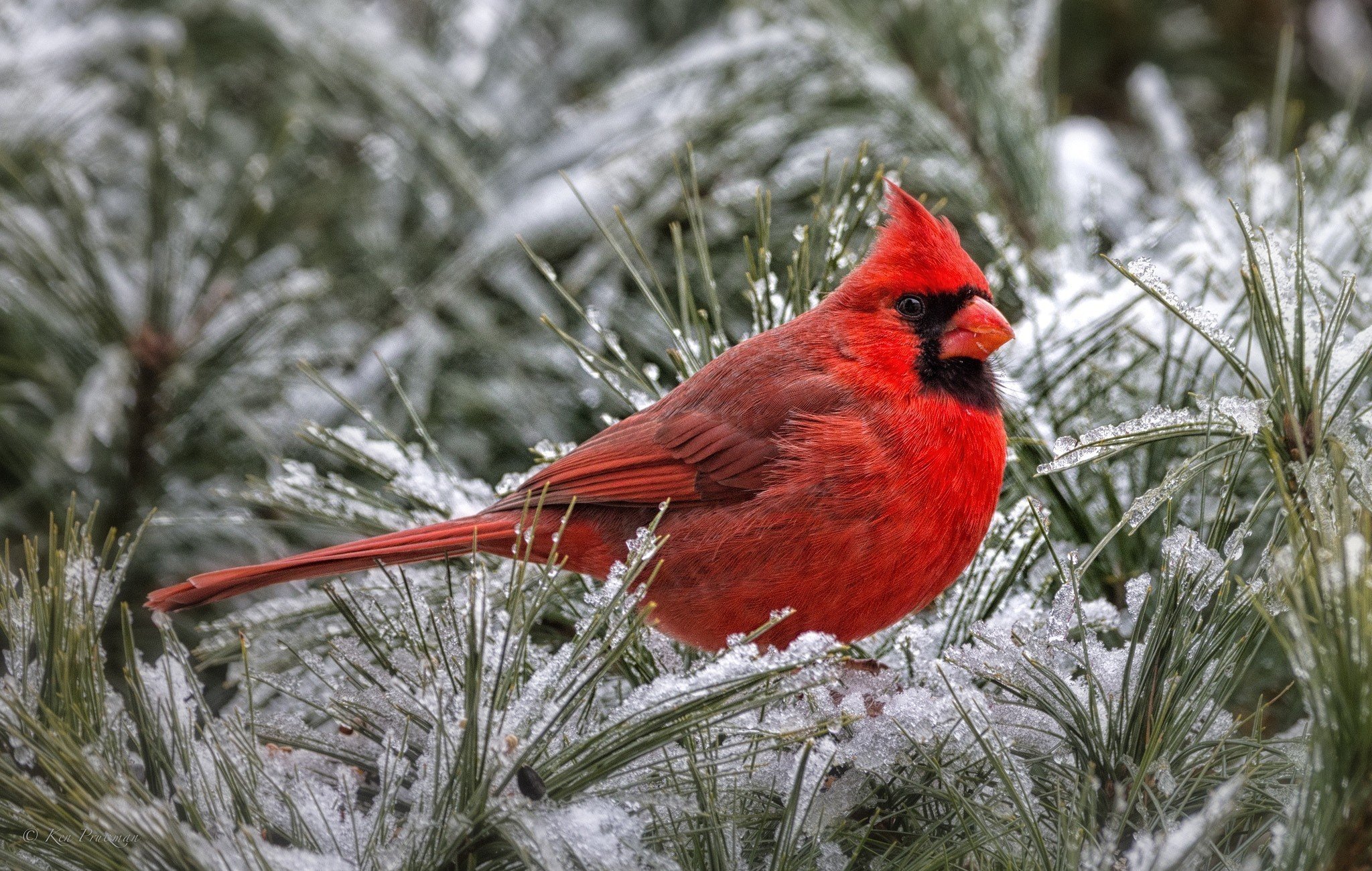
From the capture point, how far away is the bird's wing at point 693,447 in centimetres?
178

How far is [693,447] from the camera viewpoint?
1.79m

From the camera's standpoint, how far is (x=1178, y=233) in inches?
84.1

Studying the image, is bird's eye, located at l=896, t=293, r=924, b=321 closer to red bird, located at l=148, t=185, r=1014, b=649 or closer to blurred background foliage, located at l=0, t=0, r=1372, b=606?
red bird, located at l=148, t=185, r=1014, b=649

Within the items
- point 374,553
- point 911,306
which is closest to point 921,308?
point 911,306

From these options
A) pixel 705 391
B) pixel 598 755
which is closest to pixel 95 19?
pixel 705 391

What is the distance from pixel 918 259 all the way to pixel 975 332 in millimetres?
141

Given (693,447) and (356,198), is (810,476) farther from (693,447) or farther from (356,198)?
(356,198)

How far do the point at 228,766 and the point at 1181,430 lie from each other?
975 mm

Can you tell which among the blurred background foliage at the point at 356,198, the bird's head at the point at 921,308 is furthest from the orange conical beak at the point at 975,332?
the blurred background foliage at the point at 356,198

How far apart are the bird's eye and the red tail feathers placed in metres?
0.65

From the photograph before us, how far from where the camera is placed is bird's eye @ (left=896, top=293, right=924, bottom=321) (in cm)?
183

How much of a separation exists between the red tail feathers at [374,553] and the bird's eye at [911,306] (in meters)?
0.65

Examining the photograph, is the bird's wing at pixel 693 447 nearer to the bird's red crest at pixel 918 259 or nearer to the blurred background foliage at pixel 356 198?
the bird's red crest at pixel 918 259

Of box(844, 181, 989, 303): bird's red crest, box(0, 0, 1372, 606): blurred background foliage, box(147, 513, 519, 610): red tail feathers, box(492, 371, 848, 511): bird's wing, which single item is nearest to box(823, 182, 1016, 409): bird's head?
box(844, 181, 989, 303): bird's red crest
